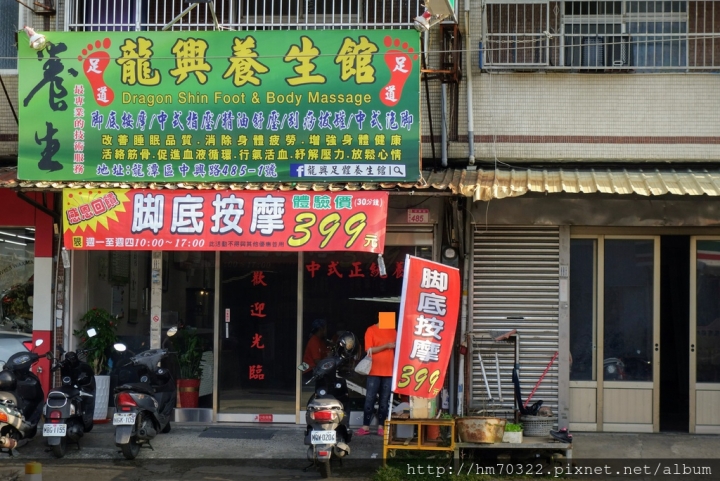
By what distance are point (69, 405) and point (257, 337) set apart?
123 inches

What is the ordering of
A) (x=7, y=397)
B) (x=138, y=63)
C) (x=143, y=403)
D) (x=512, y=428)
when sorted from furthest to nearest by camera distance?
1. (x=138, y=63)
2. (x=143, y=403)
3. (x=7, y=397)
4. (x=512, y=428)

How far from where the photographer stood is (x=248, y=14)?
41.4 ft

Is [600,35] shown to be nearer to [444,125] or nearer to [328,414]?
[444,125]

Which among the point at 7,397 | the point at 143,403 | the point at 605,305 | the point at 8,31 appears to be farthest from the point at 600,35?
the point at 7,397

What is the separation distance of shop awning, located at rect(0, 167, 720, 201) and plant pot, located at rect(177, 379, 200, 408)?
308 centimetres

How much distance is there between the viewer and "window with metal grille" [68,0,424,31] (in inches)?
492

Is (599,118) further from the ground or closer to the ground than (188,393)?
further from the ground

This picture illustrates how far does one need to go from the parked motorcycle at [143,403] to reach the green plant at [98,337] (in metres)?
1.45

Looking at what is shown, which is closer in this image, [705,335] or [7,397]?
[7,397]

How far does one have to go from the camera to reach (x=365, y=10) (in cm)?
1266

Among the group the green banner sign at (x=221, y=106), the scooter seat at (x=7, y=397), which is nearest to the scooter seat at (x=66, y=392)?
the scooter seat at (x=7, y=397)

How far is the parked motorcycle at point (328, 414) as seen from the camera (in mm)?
9633

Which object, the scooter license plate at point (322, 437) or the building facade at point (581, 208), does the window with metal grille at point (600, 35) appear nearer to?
the building facade at point (581, 208)

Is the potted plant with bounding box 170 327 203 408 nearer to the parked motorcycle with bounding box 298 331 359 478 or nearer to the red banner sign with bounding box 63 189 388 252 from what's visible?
the red banner sign with bounding box 63 189 388 252
